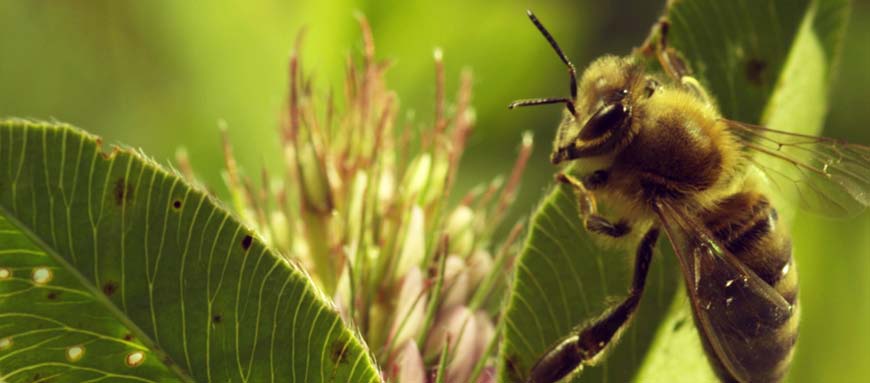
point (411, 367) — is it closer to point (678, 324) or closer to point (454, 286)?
point (454, 286)

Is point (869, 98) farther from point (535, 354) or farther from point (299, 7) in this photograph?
point (535, 354)

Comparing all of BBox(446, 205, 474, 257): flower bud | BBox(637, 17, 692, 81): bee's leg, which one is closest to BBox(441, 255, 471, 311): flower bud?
BBox(446, 205, 474, 257): flower bud

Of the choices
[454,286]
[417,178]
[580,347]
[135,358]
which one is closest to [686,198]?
[580,347]

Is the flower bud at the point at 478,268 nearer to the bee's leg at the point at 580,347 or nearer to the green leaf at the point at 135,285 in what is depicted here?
the bee's leg at the point at 580,347

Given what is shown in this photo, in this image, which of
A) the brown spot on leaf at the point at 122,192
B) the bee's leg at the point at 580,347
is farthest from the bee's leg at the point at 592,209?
the brown spot on leaf at the point at 122,192

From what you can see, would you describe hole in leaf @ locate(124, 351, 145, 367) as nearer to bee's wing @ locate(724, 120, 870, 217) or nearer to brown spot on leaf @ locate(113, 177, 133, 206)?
brown spot on leaf @ locate(113, 177, 133, 206)

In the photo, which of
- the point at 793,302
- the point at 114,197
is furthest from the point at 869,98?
the point at 114,197
